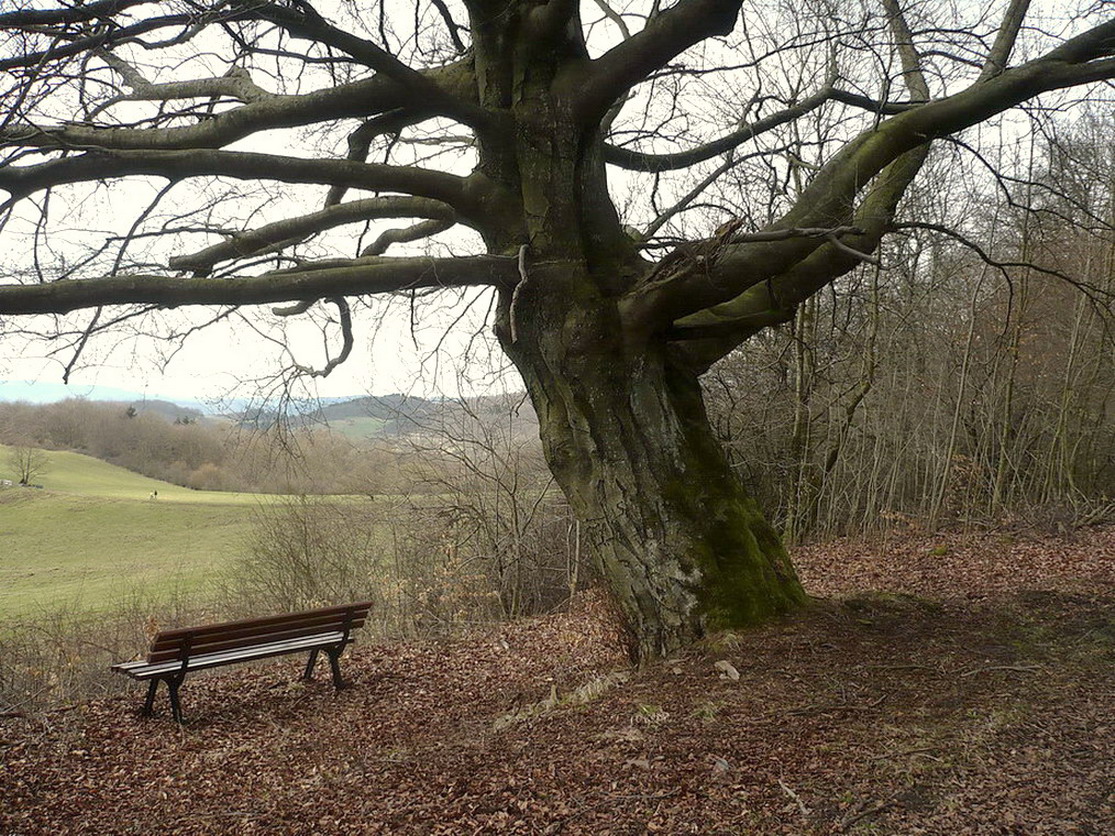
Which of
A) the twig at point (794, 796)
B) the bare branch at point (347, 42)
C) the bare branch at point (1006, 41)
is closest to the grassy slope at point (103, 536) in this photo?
the bare branch at point (347, 42)

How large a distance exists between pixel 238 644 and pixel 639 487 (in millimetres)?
3472

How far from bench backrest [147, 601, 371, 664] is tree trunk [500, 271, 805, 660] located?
2.68 m

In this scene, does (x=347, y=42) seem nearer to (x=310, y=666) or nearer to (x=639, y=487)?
(x=639, y=487)

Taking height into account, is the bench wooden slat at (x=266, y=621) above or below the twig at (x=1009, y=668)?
below

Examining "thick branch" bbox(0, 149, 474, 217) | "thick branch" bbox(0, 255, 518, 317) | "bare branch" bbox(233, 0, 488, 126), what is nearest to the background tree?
"thick branch" bbox(0, 149, 474, 217)

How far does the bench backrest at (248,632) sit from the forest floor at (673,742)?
20.9 inches

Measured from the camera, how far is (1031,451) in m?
12.8

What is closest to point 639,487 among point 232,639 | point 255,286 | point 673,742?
point 673,742

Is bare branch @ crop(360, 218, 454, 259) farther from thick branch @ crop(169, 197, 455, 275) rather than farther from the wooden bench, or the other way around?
the wooden bench

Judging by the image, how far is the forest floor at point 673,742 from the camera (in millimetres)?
3080

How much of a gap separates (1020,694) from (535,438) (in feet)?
31.4

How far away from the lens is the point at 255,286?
4488 millimetres

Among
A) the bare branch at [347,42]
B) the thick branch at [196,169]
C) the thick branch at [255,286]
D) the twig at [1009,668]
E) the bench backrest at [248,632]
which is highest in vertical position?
the bare branch at [347,42]

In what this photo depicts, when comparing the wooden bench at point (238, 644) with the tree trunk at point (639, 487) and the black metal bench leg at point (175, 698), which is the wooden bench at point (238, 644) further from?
the tree trunk at point (639, 487)
